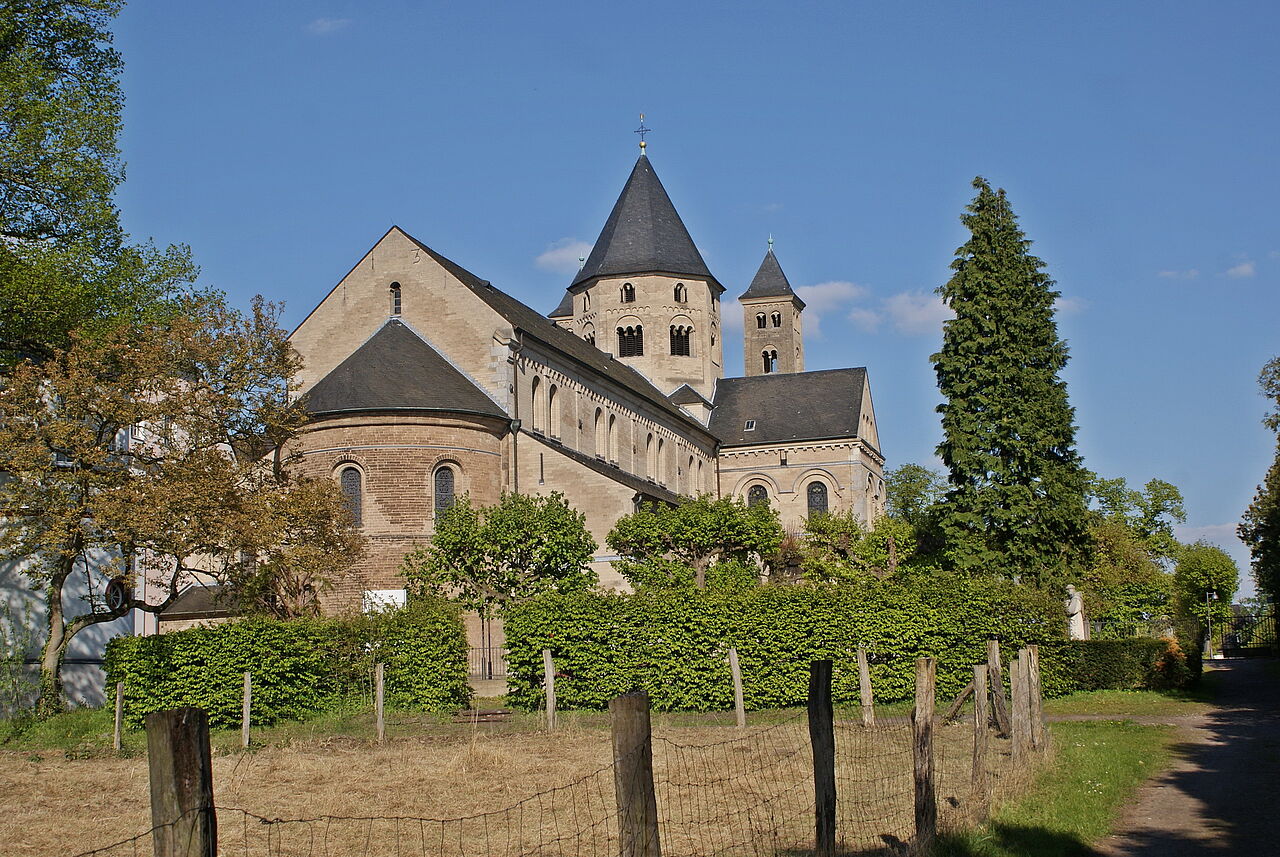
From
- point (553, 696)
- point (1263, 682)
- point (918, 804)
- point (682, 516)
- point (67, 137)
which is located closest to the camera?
point (918, 804)

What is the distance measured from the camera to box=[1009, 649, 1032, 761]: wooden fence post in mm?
13914

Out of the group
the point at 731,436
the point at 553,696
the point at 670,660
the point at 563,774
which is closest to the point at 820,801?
the point at 563,774

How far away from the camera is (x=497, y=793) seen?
1335 centimetres

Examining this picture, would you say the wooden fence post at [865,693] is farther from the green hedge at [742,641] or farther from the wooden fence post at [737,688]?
the wooden fence post at [737,688]

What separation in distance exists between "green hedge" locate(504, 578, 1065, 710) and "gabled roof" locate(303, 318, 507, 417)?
10.8 meters

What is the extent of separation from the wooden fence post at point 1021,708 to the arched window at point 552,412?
83.4ft

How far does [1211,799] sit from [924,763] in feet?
15.7

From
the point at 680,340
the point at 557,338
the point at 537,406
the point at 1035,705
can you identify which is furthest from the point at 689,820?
A: the point at 680,340

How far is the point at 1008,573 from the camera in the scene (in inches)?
1240

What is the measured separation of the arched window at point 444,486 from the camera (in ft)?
108

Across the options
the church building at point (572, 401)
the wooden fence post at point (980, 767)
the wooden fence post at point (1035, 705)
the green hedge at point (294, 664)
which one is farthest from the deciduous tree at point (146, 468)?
the wooden fence post at point (980, 767)

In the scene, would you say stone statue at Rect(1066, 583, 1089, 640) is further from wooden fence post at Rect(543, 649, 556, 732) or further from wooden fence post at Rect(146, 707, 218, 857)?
wooden fence post at Rect(146, 707, 218, 857)

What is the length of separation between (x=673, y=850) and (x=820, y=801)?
2.23 metres

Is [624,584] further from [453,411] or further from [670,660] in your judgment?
[670,660]
